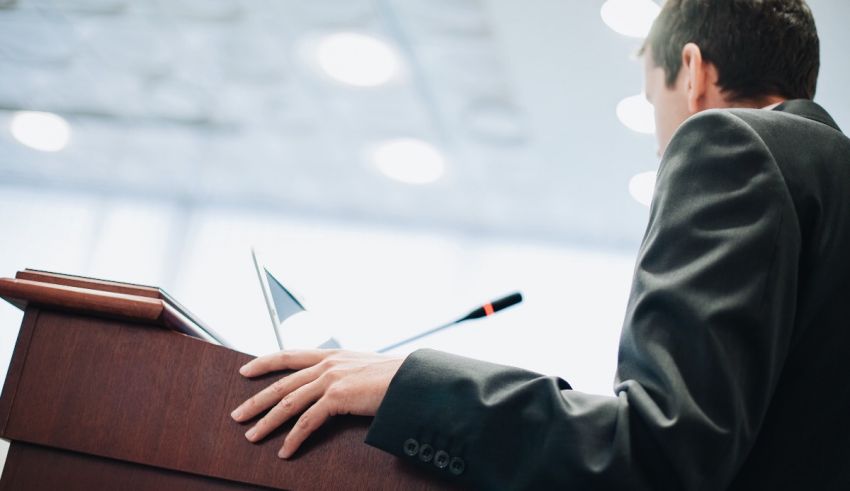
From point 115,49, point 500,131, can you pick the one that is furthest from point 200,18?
point 500,131

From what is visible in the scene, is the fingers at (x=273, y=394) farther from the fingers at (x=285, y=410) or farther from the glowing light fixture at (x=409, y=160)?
the glowing light fixture at (x=409, y=160)

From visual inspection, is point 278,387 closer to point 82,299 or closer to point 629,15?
Result: point 82,299

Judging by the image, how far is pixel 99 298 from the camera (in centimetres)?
93

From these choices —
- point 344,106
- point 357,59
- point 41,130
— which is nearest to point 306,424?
point 357,59

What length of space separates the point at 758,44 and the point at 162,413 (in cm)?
95

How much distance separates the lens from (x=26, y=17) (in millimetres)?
4004

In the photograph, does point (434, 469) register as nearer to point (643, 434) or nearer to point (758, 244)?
point (643, 434)

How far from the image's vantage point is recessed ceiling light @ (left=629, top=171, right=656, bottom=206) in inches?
169

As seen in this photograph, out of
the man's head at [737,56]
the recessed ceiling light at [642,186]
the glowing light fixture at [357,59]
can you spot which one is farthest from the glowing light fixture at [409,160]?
the man's head at [737,56]

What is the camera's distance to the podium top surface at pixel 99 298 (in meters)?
0.92

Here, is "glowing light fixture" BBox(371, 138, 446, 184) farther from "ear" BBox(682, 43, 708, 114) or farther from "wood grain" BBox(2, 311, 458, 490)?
"wood grain" BBox(2, 311, 458, 490)

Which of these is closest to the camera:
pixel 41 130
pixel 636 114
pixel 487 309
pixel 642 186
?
pixel 487 309

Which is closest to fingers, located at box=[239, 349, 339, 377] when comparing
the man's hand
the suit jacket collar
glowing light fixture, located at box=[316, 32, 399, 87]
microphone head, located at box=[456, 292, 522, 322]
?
the man's hand

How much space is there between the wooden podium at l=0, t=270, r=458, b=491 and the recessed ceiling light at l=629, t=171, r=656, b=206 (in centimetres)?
360
